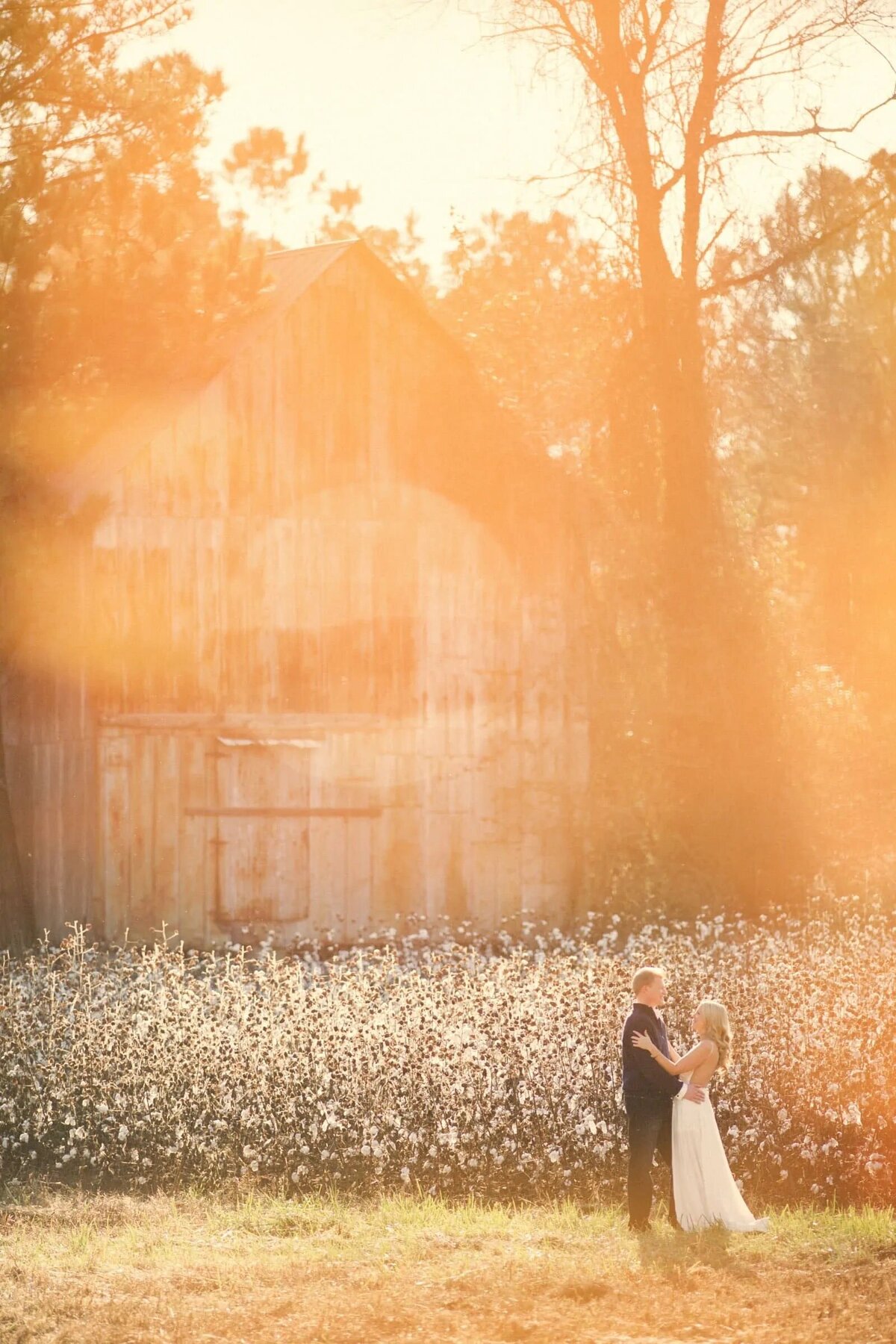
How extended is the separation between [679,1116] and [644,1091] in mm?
232

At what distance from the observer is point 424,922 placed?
18.6 m

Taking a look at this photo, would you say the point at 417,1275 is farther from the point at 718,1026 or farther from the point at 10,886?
the point at 10,886

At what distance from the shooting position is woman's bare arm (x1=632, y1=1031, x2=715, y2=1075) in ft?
29.2

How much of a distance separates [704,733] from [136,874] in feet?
22.2

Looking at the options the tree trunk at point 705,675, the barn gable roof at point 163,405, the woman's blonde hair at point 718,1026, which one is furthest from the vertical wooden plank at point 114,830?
the woman's blonde hair at point 718,1026

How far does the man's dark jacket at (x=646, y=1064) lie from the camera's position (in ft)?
29.5

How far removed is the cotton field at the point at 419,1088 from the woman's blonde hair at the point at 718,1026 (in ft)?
4.36

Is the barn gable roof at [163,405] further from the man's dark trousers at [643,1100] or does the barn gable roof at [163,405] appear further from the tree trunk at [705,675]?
the man's dark trousers at [643,1100]

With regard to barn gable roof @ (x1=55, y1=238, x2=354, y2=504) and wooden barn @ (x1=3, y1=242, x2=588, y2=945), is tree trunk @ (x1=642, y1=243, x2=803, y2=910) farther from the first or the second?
barn gable roof @ (x1=55, y1=238, x2=354, y2=504)

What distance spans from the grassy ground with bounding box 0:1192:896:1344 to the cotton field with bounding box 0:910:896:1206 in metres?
0.56

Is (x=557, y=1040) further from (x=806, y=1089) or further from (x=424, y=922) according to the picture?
(x=424, y=922)

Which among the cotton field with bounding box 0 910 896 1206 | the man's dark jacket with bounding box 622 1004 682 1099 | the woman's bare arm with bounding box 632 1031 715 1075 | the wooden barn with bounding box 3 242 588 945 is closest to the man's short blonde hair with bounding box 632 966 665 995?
the man's dark jacket with bounding box 622 1004 682 1099

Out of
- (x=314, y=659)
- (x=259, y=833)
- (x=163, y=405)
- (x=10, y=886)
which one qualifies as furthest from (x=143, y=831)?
(x=163, y=405)

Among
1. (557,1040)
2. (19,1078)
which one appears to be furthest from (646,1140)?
(19,1078)
